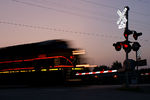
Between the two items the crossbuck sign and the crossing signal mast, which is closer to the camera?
the crossing signal mast

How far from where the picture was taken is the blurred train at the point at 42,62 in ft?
70.9

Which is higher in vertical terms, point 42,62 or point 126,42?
point 126,42

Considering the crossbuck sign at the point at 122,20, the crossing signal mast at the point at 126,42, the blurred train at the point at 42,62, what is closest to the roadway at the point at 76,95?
the crossing signal mast at the point at 126,42

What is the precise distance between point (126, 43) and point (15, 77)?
1282 cm

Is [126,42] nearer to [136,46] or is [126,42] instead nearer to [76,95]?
[136,46]

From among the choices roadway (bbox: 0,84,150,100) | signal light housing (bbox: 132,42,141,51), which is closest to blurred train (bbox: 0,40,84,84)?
roadway (bbox: 0,84,150,100)

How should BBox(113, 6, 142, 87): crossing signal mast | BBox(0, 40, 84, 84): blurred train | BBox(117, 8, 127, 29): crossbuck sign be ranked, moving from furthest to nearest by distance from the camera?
BBox(0, 40, 84, 84): blurred train → BBox(117, 8, 127, 29): crossbuck sign → BBox(113, 6, 142, 87): crossing signal mast

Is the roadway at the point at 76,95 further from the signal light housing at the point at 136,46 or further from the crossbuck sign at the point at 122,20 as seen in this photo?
the crossbuck sign at the point at 122,20

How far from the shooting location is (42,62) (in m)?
22.4

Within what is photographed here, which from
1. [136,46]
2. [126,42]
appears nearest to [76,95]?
[126,42]

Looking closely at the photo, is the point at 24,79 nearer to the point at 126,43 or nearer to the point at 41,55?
the point at 41,55

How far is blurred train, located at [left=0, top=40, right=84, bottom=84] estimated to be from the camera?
2161 cm

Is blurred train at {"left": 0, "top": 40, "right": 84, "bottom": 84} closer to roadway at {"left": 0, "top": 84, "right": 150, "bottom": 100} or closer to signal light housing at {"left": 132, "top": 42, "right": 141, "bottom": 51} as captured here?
roadway at {"left": 0, "top": 84, "right": 150, "bottom": 100}

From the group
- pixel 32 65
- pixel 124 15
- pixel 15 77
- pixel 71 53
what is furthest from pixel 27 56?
pixel 124 15
